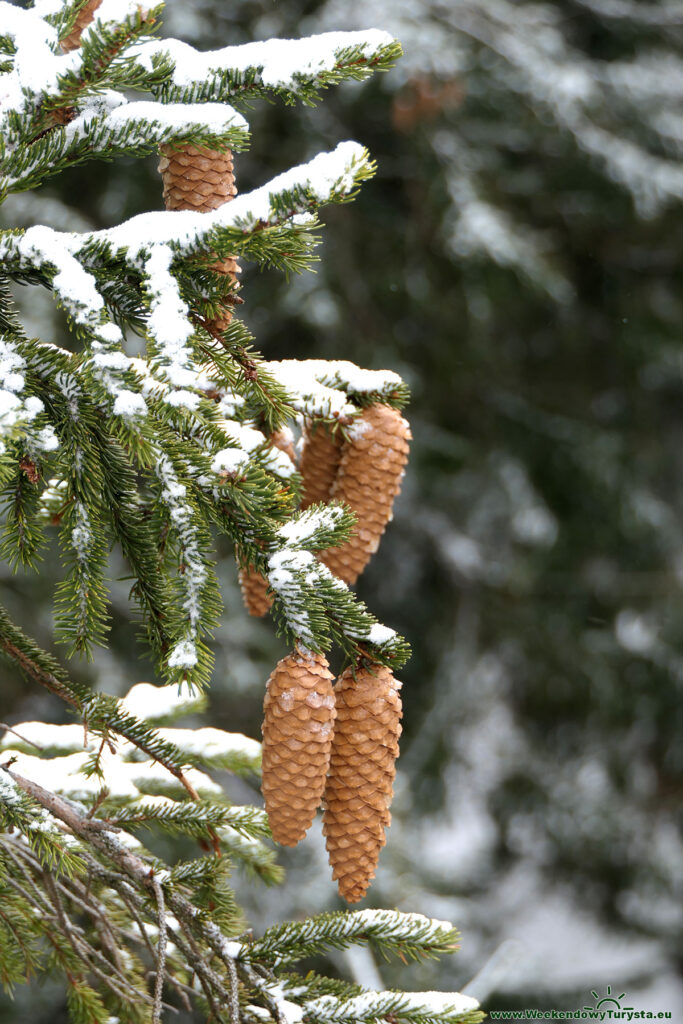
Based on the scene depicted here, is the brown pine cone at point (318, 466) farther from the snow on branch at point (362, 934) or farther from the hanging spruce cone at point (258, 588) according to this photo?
the snow on branch at point (362, 934)

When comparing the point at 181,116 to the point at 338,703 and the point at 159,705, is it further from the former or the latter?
the point at 159,705

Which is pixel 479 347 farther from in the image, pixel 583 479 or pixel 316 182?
pixel 316 182

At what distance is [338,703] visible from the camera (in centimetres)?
82

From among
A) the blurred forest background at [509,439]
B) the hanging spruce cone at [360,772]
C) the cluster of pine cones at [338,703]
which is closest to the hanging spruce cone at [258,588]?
the cluster of pine cones at [338,703]

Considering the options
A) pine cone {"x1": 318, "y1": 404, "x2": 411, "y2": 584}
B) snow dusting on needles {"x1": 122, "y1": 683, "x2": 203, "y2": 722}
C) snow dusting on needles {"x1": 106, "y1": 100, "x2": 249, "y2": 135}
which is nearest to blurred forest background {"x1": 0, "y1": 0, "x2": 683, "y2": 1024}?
snow dusting on needles {"x1": 122, "y1": 683, "x2": 203, "y2": 722}

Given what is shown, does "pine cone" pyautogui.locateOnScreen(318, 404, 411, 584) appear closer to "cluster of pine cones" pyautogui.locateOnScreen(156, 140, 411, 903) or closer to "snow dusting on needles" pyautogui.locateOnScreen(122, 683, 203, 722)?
"cluster of pine cones" pyautogui.locateOnScreen(156, 140, 411, 903)

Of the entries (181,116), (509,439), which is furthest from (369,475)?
(509,439)

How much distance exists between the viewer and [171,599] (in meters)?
0.75

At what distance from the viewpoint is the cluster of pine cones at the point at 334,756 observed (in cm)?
76

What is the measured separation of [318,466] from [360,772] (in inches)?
13.3

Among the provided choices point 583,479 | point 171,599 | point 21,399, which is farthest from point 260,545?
point 583,479

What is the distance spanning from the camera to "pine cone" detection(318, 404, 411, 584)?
908 millimetres

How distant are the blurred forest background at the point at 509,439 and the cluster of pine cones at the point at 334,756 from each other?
207cm

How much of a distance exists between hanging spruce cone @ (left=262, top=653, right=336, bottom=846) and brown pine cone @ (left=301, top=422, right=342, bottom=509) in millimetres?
266
